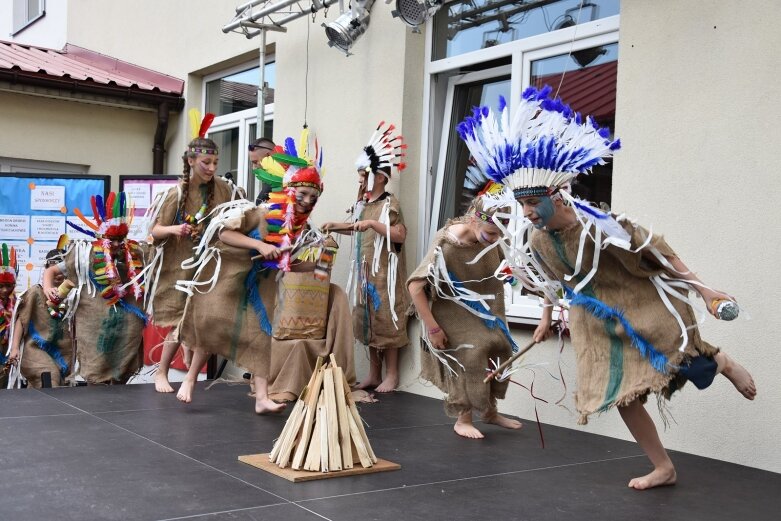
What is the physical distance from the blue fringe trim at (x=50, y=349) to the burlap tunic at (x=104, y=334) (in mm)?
586

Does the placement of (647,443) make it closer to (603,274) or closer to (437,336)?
(603,274)

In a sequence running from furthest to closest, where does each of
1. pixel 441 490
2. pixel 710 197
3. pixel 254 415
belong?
1. pixel 254 415
2. pixel 710 197
3. pixel 441 490

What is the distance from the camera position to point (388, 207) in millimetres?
5941

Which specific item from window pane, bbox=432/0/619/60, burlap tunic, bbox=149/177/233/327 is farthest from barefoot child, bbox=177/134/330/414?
window pane, bbox=432/0/619/60

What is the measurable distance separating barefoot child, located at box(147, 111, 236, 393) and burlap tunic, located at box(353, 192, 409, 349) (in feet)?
3.55

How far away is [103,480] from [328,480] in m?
0.90

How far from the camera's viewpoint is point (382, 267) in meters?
6.04

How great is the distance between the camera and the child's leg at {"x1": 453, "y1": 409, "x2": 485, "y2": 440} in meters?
4.62

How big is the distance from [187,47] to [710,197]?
646 cm

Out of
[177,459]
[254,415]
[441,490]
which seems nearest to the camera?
[441,490]

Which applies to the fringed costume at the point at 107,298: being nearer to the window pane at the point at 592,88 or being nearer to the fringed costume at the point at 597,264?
the window pane at the point at 592,88

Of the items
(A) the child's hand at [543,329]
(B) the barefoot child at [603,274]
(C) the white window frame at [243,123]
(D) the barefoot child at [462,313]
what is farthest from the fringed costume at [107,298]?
(B) the barefoot child at [603,274]

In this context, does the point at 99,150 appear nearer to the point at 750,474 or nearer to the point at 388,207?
the point at 388,207

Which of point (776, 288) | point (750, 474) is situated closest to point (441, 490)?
point (750, 474)
